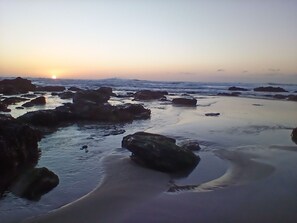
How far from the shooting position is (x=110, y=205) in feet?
23.5

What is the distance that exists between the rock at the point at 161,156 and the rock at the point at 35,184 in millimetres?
2777

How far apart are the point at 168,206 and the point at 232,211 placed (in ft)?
4.22

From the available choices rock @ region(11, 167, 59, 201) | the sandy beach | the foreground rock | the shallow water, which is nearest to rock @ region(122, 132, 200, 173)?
the sandy beach

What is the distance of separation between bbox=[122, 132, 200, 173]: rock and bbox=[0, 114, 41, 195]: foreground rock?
3087mm

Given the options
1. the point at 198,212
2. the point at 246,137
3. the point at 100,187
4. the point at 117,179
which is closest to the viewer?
the point at 198,212

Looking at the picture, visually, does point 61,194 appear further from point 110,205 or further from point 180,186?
point 180,186

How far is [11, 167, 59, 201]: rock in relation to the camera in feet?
25.0

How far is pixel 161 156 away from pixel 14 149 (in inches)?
169

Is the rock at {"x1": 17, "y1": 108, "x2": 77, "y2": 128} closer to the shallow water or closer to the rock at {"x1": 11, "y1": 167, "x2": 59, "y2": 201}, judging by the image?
the shallow water

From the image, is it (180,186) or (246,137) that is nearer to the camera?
(180,186)

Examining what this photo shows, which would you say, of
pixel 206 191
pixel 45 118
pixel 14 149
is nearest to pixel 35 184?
pixel 14 149

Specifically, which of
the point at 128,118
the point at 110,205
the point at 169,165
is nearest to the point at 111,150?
the point at 169,165

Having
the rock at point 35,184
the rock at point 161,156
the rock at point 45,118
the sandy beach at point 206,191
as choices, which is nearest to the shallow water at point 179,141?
the sandy beach at point 206,191

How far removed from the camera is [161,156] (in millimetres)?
9969
